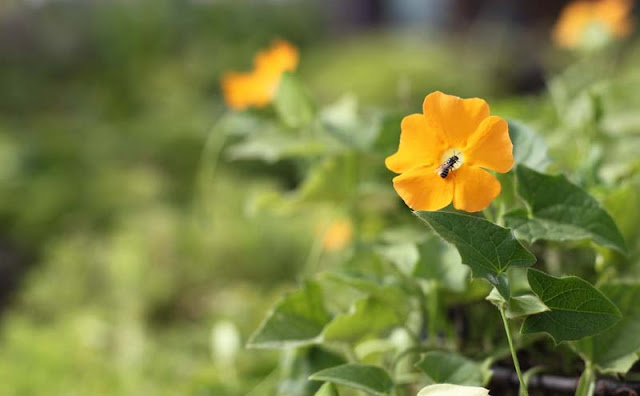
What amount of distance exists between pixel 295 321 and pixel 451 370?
9 centimetres

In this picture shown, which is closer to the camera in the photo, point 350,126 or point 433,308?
point 433,308

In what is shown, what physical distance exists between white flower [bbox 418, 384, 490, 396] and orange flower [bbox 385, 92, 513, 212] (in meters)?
0.08

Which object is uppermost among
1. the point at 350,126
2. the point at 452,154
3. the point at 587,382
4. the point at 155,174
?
the point at 155,174

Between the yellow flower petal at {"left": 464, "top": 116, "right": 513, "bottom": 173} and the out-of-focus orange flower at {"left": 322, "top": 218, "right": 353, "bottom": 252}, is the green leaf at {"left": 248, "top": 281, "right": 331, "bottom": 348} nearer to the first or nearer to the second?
the yellow flower petal at {"left": 464, "top": 116, "right": 513, "bottom": 173}

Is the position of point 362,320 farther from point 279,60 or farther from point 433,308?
point 279,60

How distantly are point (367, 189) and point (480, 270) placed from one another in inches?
10.7

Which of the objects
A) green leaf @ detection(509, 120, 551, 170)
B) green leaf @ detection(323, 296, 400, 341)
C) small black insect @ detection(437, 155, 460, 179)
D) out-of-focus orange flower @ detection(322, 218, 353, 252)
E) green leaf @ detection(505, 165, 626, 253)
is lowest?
green leaf @ detection(323, 296, 400, 341)

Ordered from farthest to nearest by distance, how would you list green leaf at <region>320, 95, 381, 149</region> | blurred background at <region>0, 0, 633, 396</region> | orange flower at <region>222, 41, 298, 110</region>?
blurred background at <region>0, 0, 633, 396</region>, orange flower at <region>222, 41, 298, 110</region>, green leaf at <region>320, 95, 381, 149</region>

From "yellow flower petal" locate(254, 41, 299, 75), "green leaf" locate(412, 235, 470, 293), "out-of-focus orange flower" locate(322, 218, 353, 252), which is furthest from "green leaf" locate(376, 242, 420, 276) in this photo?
"out-of-focus orange flower" locate(322, 218, 353, 252)

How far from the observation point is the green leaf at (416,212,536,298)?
31 centimetres

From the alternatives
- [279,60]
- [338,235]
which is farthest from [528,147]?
[338,235]

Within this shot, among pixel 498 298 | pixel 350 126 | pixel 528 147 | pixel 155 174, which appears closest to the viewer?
pixel 498 298

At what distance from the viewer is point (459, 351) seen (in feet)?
1.50

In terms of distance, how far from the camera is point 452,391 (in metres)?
0.32
